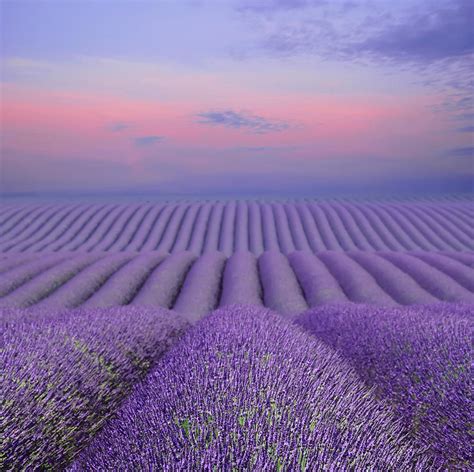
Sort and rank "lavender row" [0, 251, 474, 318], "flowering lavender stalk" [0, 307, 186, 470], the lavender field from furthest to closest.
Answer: "lavender row" [0, 251, 474, 318]
"flowering lavender stalk" [0, 307, 186, 470]
the lavender field

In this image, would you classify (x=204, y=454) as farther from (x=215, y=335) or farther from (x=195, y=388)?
(x=215, y=335)

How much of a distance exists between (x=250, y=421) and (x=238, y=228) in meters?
27.2

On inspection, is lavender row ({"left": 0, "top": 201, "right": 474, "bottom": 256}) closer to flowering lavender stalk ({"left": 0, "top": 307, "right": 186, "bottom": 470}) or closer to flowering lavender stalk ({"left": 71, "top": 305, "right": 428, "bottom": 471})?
flowering lavender stalk ({"left": 0, "top": 307, "right": 186, "bottom": 470})

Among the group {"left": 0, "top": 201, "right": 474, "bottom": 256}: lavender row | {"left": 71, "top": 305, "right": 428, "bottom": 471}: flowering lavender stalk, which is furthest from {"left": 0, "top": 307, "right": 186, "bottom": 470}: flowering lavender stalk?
{"left": 0, "top": 201, "right": 474, "bottom": 256}: lavender row

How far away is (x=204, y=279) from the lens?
14.0 metres

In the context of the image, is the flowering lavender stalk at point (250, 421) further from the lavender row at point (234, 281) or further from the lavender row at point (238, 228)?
the lavender row at point (238, 228)

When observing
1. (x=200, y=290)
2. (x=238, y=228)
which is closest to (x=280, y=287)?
(x=200, y=290)

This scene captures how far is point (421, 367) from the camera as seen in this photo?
4.39 meters

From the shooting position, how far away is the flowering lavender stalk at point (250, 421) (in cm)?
224

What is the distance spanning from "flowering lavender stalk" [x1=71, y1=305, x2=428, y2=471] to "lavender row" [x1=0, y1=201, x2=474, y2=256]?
20.0 metres

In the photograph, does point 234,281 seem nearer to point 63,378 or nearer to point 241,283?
point 241,283

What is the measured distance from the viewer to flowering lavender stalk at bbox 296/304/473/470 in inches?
146

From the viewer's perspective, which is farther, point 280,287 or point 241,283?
point 241,283

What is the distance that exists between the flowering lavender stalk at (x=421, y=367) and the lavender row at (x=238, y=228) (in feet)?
59.8
